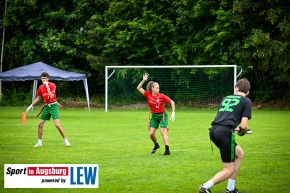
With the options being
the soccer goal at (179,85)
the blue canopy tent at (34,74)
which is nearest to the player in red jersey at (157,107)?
the blue canopy tent at (34,74)

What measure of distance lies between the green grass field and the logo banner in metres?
0.22

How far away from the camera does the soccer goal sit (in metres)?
38.8

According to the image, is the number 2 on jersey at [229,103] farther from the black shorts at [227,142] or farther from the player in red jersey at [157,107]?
the player in red jersey at [157,107]

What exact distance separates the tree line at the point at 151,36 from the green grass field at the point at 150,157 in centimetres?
1582

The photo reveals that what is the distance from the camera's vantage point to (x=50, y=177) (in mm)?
10398

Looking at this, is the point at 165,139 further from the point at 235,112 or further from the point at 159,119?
the point at 235,112

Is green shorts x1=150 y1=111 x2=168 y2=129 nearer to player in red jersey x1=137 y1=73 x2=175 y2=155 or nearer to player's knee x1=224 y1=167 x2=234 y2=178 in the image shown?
player in red jersey x1=137 y1=73 x2=175 y2=155

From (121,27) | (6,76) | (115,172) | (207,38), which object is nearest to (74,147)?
(115,172)

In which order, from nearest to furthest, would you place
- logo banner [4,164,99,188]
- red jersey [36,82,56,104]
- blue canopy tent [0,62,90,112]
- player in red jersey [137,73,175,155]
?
logo banner [4,164,99,188] < player in red jersey [137,73,175,155] < red jersey [36,82,56,104] < blue canopy tent [0,62,90,112]

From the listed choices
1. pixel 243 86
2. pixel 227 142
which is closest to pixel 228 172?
pixel 227 142

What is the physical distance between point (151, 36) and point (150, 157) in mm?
30591

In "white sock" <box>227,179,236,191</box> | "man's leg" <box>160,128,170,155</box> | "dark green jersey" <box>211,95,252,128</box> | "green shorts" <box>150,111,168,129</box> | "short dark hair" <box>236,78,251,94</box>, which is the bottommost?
"man's leg" <box>160,128,170,155</box>

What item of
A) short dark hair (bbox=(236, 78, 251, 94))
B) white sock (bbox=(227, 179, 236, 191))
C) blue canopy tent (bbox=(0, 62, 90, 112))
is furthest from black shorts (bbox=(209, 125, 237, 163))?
blue canopy tent (bbox=(0, 62, 90, 112))

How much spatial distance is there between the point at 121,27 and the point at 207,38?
711 centimetres
